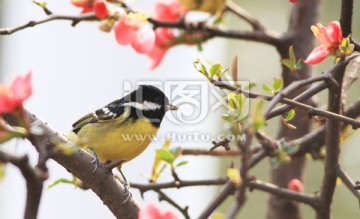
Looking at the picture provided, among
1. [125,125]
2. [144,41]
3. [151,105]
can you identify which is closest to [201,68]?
[144,41]

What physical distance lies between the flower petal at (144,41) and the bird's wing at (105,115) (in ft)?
1.34

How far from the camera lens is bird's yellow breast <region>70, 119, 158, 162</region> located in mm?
1539

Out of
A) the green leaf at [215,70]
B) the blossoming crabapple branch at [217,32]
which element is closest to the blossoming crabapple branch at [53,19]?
the blossoming crabapple branch at [217,32]

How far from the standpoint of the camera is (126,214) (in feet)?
3.76

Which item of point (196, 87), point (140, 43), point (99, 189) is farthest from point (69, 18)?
point (196, 87)

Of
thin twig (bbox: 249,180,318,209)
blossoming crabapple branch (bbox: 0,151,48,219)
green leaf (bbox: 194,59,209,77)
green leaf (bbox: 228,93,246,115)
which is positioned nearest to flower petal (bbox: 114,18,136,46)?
green leaf (bbox: 194,59,209,77)

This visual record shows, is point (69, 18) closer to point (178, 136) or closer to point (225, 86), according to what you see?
point (225, 86)

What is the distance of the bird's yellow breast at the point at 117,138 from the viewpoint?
1539 millimetres

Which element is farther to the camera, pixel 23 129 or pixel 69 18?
pixel 69 18

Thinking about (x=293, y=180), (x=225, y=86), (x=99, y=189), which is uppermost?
(x=225, y=86)

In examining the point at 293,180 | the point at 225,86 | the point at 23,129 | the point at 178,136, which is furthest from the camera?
the point at 178,136

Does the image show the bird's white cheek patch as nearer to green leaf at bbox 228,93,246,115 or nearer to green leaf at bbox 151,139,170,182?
green leaf at bbox 151,139,170,182

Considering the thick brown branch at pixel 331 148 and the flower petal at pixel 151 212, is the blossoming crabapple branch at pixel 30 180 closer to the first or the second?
the flower petal at pixel 151 212

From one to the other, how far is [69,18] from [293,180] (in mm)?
571
